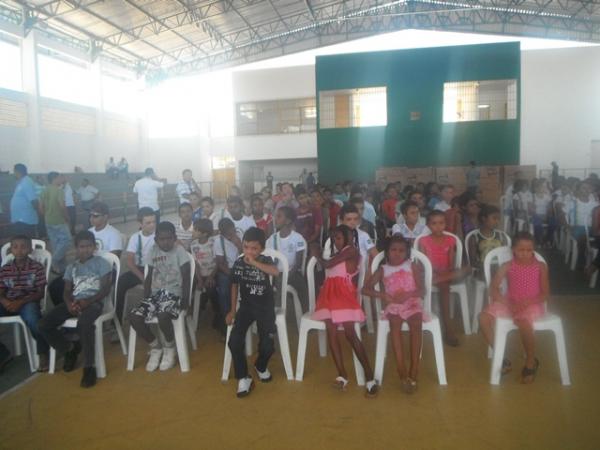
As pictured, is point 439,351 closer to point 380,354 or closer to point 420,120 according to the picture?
point 380,354

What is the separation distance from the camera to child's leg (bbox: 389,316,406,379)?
3.10m

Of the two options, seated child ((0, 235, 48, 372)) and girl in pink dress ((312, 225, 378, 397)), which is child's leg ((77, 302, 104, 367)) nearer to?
seated child ((0, 235, 48, 372))

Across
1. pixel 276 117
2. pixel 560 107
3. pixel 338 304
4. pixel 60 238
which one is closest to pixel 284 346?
pixel 338 304

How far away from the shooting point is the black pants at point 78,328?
3422 mm

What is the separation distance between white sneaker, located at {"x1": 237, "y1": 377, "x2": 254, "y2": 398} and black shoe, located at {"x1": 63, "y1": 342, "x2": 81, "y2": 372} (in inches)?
56.8

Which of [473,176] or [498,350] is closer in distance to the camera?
[498,350]

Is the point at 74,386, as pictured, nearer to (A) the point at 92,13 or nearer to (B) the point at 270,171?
(A) the point at 92,13

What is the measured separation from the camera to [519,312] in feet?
10.5

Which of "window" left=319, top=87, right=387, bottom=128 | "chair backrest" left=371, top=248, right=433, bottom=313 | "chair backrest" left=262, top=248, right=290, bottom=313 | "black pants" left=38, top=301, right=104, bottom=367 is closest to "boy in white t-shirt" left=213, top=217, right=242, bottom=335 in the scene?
"chair backrest" left=262, top=248, right=290, bottom=313

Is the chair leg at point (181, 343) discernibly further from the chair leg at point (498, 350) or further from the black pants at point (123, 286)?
the chair leg at point (498, 350)

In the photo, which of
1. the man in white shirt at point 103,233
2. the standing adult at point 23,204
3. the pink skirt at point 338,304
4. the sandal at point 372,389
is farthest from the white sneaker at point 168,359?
the standing adult at point 23,204

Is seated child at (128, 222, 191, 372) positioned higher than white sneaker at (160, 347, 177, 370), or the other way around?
seated child at (128, 222, 191, 372)

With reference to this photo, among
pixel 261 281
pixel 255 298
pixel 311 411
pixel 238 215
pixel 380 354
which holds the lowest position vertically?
pixel 311 411

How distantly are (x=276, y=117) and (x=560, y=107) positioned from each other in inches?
465
